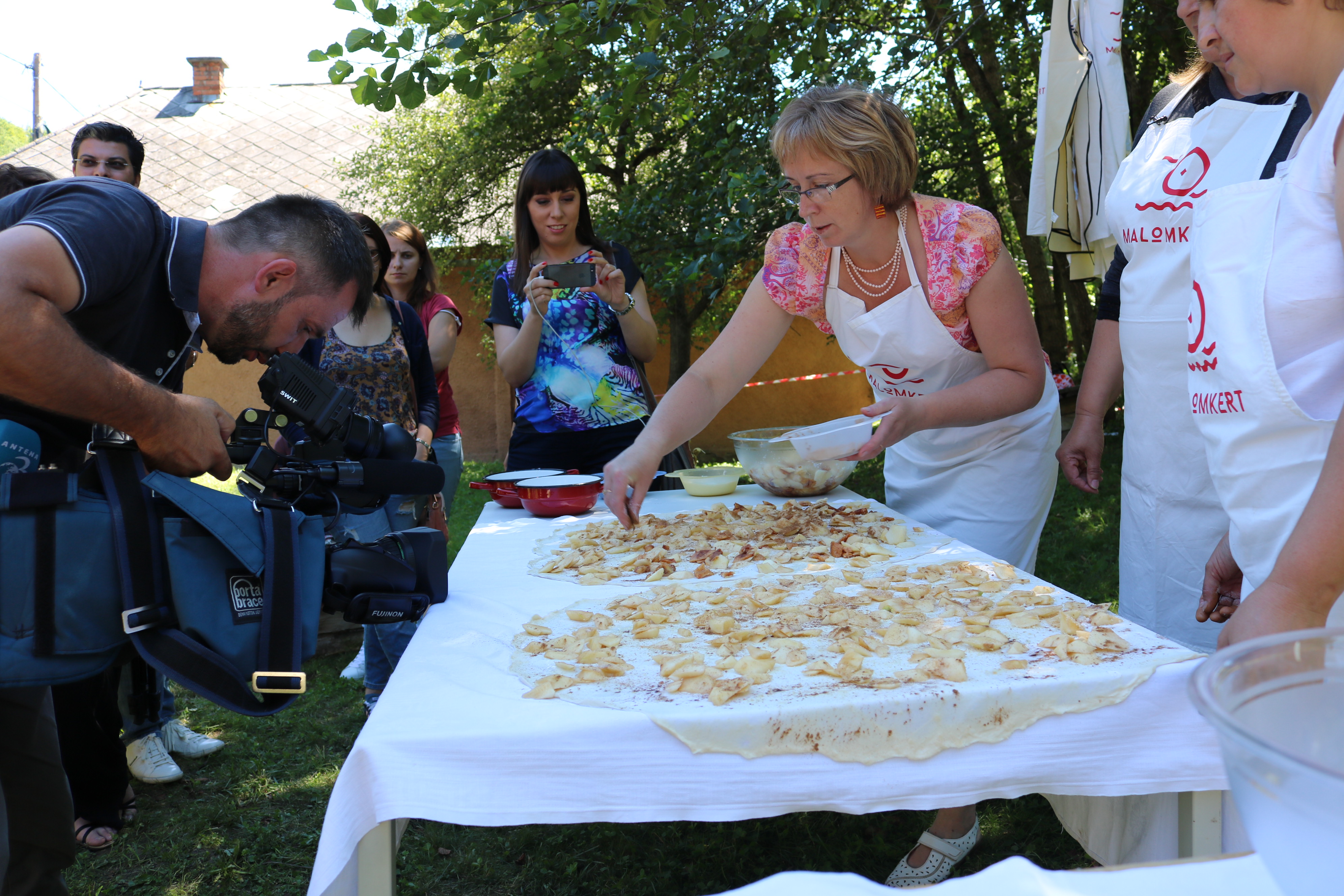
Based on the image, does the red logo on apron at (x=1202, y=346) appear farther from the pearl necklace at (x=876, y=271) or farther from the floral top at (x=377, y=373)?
the floral top at (x=377, y=373)

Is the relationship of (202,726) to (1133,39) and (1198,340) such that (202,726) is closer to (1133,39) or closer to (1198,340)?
(1198,340)

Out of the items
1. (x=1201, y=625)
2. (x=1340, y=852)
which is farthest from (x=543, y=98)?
(x=1340, y=852)

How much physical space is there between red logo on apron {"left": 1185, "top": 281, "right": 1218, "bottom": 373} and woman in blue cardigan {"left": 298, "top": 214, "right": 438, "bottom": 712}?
2345 millimetres

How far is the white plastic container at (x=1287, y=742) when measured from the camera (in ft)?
1.41

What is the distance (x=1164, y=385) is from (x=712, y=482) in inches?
46.0

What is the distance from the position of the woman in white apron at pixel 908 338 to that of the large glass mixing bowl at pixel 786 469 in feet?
0.62

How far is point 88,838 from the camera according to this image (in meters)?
2.48

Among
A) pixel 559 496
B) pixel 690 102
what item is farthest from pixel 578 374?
pixel 690 102

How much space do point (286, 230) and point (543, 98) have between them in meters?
7.36

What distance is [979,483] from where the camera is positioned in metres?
2.24

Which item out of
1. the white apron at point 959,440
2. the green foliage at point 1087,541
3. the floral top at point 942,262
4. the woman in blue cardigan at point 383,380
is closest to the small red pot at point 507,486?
the woman in blue cardigan at point 383,380

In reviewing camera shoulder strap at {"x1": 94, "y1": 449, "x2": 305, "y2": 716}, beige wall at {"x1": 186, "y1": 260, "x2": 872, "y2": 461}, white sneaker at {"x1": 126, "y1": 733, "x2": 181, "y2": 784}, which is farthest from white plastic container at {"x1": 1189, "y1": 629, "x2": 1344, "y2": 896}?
beige wall at {"x1": 186, "y1": 260, "x2": 872, "y2": 461}

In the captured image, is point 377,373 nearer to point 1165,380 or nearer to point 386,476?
point 386,476

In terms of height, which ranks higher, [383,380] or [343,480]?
[343,480]
